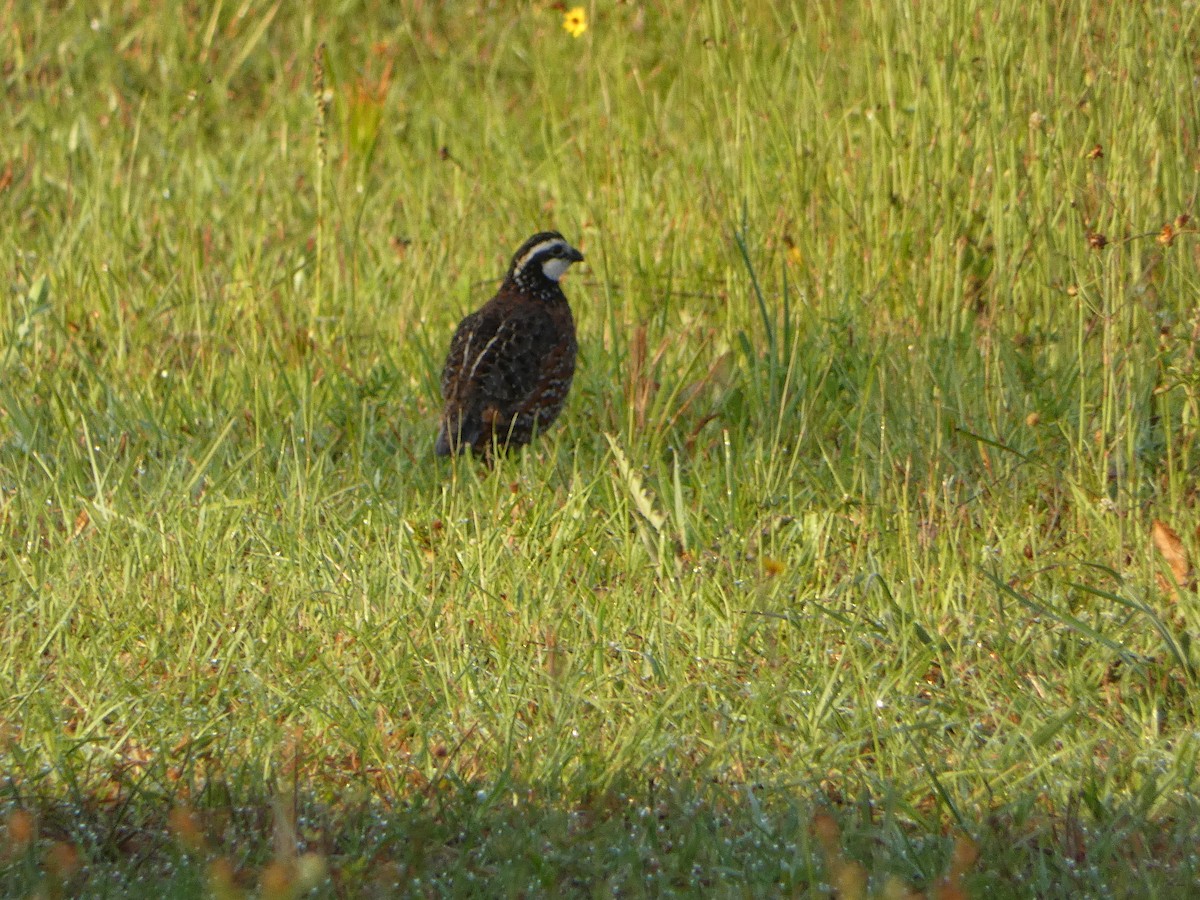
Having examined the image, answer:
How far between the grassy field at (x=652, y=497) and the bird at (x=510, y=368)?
146mm

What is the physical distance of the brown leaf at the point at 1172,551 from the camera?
4.09 m

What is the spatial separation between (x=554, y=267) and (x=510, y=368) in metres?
0.68

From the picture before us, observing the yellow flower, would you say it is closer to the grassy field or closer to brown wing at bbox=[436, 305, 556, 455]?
the grassy field

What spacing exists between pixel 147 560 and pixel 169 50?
16.6 feet

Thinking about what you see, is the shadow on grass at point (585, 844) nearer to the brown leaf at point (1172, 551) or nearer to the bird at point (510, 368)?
the brown leaf at point (1172, 551)

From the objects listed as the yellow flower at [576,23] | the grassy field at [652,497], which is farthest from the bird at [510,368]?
the yellow flower at [576,23]

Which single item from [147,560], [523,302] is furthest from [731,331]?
[147,560]

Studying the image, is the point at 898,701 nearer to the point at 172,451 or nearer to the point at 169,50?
the point at 172,451

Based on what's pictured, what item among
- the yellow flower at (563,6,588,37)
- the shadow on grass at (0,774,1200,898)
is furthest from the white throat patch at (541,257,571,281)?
the shadow on grass at (0,774,1200,898)

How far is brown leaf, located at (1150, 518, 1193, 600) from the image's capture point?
409cm

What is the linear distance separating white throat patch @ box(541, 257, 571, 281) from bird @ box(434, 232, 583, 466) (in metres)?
0.01

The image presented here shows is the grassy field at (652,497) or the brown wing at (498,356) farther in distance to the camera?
the brown wing at (498,356)

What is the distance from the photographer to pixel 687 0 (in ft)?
27.5

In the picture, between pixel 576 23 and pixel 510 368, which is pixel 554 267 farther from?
pixel 576 23
